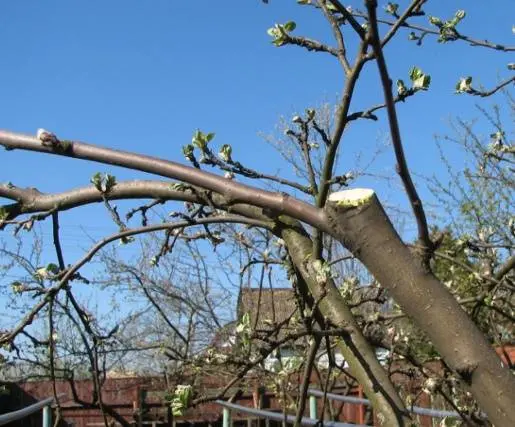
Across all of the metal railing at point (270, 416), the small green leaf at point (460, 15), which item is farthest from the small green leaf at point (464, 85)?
the metal railing at point (270, 416)

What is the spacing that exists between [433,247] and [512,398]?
0.26 meters

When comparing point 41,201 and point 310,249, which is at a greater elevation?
point 41,201

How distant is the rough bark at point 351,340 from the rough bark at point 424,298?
32cm

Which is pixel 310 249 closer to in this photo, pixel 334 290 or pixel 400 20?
pixel 334 290

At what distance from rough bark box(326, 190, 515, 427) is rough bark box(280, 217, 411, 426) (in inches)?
12.6

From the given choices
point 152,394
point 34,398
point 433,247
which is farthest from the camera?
point 34,398

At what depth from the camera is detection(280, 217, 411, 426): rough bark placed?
1.57 metres

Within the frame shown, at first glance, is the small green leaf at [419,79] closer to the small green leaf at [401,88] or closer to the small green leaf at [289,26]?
the small green leaf at [401,88]

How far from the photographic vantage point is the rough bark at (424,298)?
1.12 metres

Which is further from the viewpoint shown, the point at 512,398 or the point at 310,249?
the point at 310,249

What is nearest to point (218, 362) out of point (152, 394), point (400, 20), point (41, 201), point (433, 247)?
point (41, 201)

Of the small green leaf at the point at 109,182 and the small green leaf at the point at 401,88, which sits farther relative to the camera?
the small green leaf at the point at 109,182

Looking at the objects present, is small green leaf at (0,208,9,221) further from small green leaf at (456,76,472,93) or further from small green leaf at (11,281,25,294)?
small green leaf at (456,76,472,93)

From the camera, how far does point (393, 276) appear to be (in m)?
1.20
